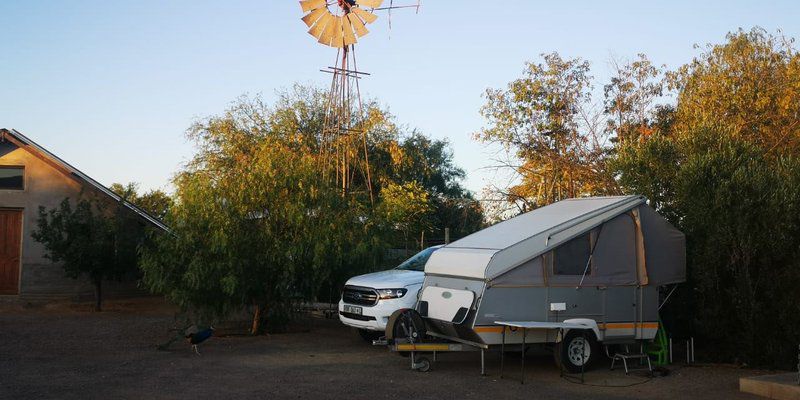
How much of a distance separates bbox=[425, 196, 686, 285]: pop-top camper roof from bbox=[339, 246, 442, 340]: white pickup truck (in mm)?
1117

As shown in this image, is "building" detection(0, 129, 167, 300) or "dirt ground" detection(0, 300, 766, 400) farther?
"building" detection(0, 129, 167, 300)

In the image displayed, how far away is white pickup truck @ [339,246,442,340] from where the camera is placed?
12305 mm

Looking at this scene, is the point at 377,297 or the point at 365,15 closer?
the point at 377,297

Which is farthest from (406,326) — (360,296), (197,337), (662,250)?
(662,250)

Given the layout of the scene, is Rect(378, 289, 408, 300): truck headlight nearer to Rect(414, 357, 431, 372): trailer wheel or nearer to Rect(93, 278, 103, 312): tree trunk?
Rect(414, 357, 431, 372): trailer wheel

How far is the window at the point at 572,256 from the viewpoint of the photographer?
1040 cm

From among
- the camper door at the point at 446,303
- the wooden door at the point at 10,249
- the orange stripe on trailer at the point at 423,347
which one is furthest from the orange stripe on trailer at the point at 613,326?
the wooden door at the point at 10,249

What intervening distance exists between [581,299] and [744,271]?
2391 millimetres

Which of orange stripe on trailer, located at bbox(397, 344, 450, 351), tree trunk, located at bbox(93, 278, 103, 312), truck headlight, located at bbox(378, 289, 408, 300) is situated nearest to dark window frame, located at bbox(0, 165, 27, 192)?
tree trunk, located at bbox(93, 278, 103, 312)

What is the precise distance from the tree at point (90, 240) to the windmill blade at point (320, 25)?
277 inches

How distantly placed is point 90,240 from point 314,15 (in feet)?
27.7

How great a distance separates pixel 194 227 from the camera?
1376 cm

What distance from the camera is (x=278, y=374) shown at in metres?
10.2

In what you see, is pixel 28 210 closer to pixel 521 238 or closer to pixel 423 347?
pixel 423 347
